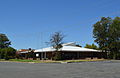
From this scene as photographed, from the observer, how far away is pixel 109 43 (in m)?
60.1

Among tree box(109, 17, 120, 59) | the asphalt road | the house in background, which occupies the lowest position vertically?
the asphalt road

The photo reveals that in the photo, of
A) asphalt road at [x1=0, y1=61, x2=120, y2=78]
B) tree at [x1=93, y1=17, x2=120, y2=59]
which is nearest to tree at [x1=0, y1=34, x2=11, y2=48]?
tree at [x1=93, y1=17, x2=120, y2=59]

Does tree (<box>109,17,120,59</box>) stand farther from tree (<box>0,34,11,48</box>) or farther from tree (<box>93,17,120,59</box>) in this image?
tree (<box>0,34,11,48</box>)

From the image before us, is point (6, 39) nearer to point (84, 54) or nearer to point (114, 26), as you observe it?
point (84, 54)

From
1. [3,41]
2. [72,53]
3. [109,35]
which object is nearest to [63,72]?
[72,53]

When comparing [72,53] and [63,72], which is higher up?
[72,53]

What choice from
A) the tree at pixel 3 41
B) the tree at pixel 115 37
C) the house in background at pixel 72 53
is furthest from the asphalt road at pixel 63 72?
the tree at pixel 3 41

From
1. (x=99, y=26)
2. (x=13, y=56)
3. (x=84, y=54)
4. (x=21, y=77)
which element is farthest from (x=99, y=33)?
(x=21, y=77)

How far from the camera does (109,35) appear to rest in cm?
5884

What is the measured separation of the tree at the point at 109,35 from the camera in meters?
58.4

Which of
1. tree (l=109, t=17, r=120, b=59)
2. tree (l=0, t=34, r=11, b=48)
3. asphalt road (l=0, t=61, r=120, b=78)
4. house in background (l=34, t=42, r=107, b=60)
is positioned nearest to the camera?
asphalt road (l=0, t=61, r=120, b=78)

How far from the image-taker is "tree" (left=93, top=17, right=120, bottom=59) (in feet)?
192

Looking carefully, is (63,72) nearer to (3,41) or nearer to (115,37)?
(115,37)

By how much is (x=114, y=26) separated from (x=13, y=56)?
3375cm
